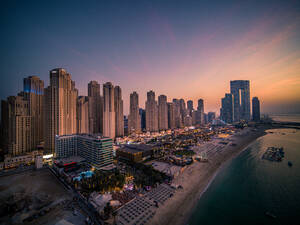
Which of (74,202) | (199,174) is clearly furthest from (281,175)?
(74,202)

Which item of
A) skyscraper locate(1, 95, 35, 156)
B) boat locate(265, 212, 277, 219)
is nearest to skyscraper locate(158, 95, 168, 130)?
skyscraper locate(1, 95, 35, 156)

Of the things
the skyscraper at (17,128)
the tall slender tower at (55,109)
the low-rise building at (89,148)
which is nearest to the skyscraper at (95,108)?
the tall slender tower at (55,109)

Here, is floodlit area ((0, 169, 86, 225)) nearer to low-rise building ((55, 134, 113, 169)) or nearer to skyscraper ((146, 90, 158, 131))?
low-rise building ((55, 134, 113, 169))

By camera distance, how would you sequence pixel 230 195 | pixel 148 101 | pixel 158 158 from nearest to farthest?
pixel 230 195 → pixel 158 158 → pixel 148 101

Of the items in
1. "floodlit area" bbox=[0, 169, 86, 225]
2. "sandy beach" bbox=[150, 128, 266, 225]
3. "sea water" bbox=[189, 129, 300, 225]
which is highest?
"floodlit area" bbox=[0, 169, 86, 225]

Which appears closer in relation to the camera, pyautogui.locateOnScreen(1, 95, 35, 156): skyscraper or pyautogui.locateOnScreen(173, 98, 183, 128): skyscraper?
pyautogui.locateOnScreen(1, 95, 35, 156): skyscraper

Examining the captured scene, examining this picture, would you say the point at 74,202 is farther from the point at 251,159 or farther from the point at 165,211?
the point at 251,159

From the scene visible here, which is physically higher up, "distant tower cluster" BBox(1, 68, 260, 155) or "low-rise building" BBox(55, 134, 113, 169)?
"distant tower cluster" BBox(1, 68, 260, 155)

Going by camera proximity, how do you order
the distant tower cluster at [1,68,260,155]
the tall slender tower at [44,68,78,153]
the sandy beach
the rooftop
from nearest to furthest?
the sandy beach → the rooftop → the distant tower cluster at [1,68,260,155] → the tall slender tower at [44,68,78,153]
